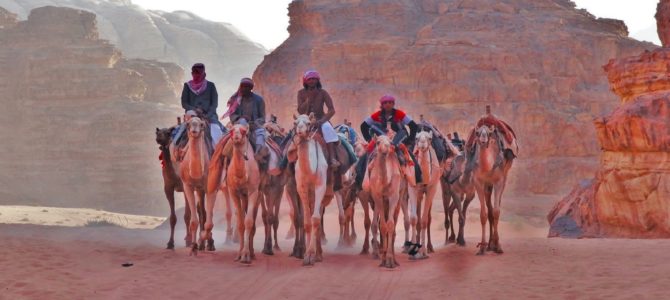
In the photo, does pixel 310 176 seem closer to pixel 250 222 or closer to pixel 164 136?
pixel 250 222

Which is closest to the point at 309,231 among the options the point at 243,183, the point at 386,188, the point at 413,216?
the point at 243,183

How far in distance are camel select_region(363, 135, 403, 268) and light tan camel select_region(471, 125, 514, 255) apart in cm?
184

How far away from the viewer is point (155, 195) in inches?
3118

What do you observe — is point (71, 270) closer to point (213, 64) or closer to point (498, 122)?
point (498, 122)

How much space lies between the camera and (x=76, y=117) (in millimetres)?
87062

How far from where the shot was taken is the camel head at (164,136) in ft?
49.8

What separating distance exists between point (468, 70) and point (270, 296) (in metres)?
35.1

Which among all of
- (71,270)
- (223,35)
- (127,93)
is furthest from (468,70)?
(223,35)

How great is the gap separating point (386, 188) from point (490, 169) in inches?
90.8

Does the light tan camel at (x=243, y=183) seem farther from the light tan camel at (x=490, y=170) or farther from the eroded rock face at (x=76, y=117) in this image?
Answer: the eroded rock face at (x=76, y=117)

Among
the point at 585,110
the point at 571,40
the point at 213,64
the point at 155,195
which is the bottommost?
the point at 155,195

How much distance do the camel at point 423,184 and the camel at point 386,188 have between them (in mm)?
723

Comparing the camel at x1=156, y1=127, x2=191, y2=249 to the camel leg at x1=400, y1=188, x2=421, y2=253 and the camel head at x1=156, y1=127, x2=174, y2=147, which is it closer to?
the camel head at x1=156, y1=127, x2=174, y2=147

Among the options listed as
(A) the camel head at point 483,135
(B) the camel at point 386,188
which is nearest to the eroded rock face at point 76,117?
(A) the camel head at point 483,135
